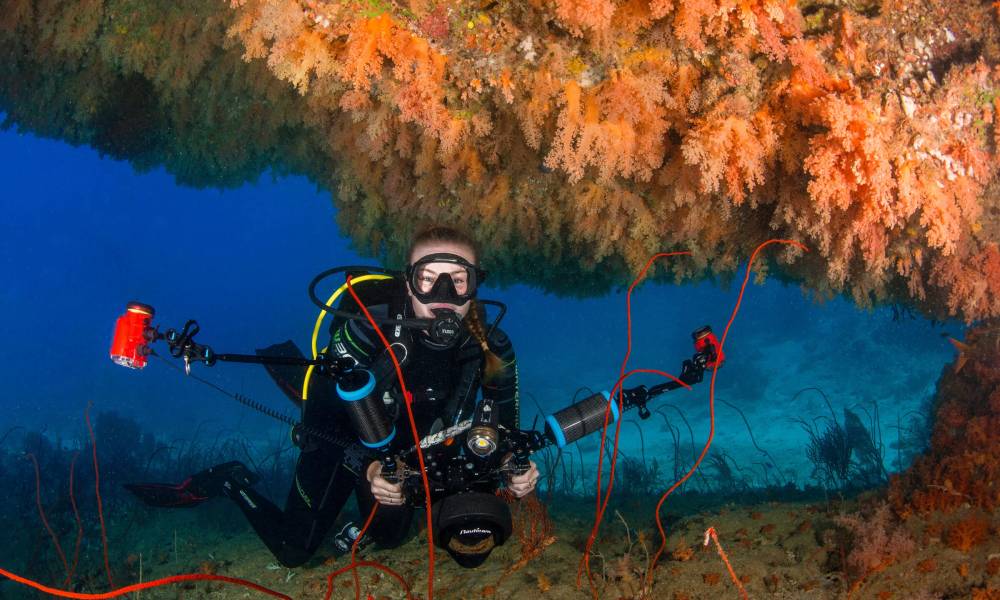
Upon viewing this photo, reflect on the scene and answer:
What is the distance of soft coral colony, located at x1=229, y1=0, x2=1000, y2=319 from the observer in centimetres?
302

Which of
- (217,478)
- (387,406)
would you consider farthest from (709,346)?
(217,478)

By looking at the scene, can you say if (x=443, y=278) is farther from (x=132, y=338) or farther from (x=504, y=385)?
(x=132, y=338)

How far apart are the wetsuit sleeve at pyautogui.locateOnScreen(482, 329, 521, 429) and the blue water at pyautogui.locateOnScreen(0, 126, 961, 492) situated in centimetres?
257

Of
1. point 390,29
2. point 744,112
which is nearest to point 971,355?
point 744,112

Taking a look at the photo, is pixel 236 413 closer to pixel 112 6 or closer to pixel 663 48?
pixel 112 6

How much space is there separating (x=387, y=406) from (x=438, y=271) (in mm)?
1092

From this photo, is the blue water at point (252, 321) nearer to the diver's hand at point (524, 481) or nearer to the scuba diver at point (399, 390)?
the scuba diver at point (399, 390)

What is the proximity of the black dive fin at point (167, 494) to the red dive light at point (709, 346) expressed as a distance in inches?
222

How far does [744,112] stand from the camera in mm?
3229

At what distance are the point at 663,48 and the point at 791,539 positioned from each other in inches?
138

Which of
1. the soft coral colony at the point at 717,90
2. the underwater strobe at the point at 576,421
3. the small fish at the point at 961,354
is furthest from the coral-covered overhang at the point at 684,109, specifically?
the underwater strobe at the point at 576,421

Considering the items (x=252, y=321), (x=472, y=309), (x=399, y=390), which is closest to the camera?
(x=472, y=309)

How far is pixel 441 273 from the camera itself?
12.6ft

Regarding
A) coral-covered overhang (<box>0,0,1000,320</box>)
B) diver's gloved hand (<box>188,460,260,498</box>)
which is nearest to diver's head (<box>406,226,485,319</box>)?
coral-covered overhang (<box>0,0,1000,320</box>)
